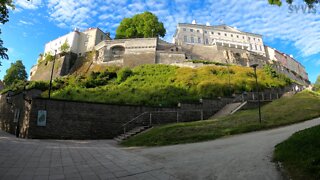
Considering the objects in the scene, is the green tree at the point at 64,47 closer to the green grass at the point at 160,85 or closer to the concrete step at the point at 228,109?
the green grass at the point at 160,85

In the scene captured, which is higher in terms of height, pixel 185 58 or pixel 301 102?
pixel 185 58

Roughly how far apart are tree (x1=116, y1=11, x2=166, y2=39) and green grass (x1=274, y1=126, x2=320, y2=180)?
5466cm

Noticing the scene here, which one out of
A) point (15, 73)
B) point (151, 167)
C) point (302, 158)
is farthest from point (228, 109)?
point (15, 73)

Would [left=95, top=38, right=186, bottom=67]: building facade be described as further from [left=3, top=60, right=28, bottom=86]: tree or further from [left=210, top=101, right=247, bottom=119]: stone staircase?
[left=210, top=101, right=247, bottom=119]: stone staircase

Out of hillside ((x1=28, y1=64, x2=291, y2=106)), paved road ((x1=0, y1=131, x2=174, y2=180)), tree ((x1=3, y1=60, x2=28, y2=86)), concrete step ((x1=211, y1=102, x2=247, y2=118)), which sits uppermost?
tree ((x1=3, y1=60, x2=28, y2=86))

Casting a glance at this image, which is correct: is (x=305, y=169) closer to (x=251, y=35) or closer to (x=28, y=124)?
(x=28, y=124)

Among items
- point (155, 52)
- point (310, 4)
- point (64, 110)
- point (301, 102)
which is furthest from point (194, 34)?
point (310, 4)

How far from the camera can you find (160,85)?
31.2m

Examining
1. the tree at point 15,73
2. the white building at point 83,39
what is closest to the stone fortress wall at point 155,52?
the white building at point 83,39

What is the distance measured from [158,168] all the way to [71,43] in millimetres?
63057

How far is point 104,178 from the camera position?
592cm

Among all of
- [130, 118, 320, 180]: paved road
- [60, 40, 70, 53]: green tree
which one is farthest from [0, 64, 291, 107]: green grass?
[60, 40, 70, 53]: green tree

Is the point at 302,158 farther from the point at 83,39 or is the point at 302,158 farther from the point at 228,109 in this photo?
the point at 83,39

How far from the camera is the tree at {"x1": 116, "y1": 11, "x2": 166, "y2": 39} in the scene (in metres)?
59.7
